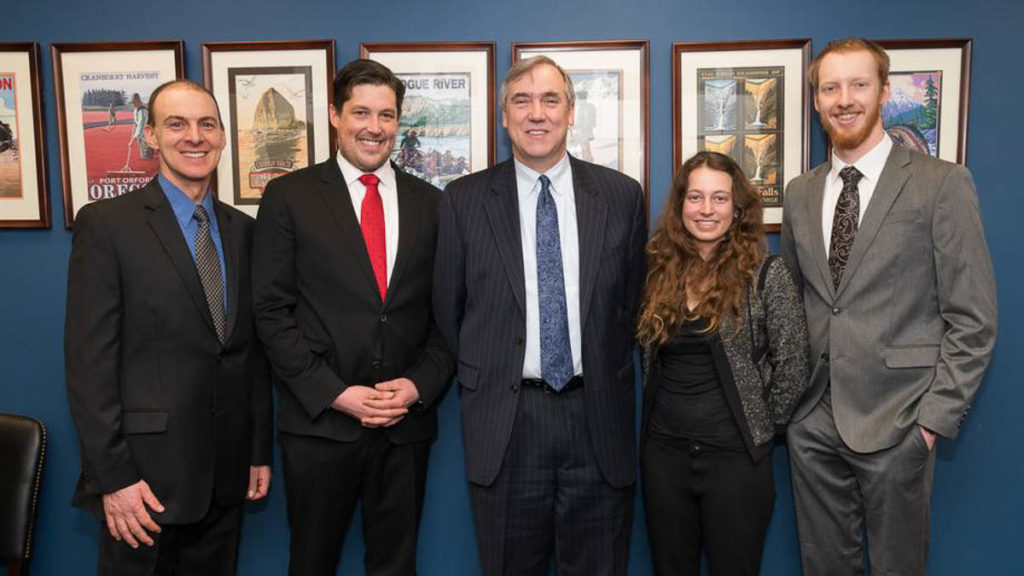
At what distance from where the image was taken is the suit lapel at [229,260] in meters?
2.03

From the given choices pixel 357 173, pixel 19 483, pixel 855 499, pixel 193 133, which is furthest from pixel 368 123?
pixel 855 499

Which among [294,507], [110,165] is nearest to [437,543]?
[294,507]

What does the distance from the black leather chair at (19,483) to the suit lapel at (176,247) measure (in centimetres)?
109

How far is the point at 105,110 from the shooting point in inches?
103

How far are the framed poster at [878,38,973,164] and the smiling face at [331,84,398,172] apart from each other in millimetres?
1806

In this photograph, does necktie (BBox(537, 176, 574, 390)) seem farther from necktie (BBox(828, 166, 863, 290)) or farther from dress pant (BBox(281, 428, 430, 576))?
necktie (BBox(828, 166, 863, 290))

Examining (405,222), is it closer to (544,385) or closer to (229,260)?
(229,260)

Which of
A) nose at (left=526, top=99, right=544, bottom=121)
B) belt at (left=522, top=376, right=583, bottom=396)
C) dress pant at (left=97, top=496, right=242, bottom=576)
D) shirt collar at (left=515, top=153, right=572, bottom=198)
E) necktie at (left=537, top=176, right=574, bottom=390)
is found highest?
nose at (left=526, top=99, right=544, bottom=121)

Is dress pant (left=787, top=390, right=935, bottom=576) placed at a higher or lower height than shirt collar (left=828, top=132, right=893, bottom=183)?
lower

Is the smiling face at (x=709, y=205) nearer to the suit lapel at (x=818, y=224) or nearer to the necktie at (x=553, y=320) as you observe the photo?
the suit lapel at (x=818, y=224)

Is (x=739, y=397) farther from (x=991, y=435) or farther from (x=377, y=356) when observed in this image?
(x=991, y=435)

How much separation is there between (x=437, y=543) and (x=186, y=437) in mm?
1135

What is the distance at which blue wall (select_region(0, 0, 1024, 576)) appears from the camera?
8.32ft

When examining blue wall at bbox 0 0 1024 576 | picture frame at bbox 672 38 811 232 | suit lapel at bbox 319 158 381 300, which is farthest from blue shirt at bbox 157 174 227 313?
picture frame at bbox 672 38 811 232
